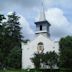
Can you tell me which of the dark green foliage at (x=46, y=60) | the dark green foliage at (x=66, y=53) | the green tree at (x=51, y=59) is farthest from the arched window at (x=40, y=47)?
the green tree at (x=51, y=59)

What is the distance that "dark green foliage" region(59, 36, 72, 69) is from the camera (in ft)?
191

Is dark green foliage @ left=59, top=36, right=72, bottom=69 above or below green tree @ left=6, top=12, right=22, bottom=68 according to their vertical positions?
below

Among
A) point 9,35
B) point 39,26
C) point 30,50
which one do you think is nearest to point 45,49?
point 30,50

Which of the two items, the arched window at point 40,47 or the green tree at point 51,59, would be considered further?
the arched window at point 40,47

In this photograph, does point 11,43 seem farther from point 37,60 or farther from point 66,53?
point 66,53

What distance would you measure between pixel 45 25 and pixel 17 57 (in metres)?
11.8

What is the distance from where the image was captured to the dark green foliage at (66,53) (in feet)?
191

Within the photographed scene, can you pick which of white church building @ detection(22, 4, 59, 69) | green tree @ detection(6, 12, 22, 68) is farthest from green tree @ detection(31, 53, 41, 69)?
green tree @ detection(6, 12, 22, 68)

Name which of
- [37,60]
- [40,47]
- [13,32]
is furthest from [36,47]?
[13,32]

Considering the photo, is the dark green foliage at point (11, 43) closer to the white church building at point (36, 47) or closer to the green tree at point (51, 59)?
the white church building at point (36, 47)

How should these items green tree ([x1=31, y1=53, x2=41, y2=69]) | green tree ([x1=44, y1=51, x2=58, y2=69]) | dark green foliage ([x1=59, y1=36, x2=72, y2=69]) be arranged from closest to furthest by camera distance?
dark green foliage ([x1=59, y1=36, x2=72, y2=69])
green tree ([x1=44, y1=51, x2=58, y2=69])
green tree ([x1=31, y1=53, x2=41, y2=69])

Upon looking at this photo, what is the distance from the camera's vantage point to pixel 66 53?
2286 inches

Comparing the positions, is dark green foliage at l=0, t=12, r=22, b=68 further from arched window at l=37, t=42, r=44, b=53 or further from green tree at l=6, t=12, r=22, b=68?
arched window at l=37, t=42, r=44, b=53

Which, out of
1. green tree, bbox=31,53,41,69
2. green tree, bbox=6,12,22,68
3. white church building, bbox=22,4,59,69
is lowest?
green tree, bbox=31,53,41,69
